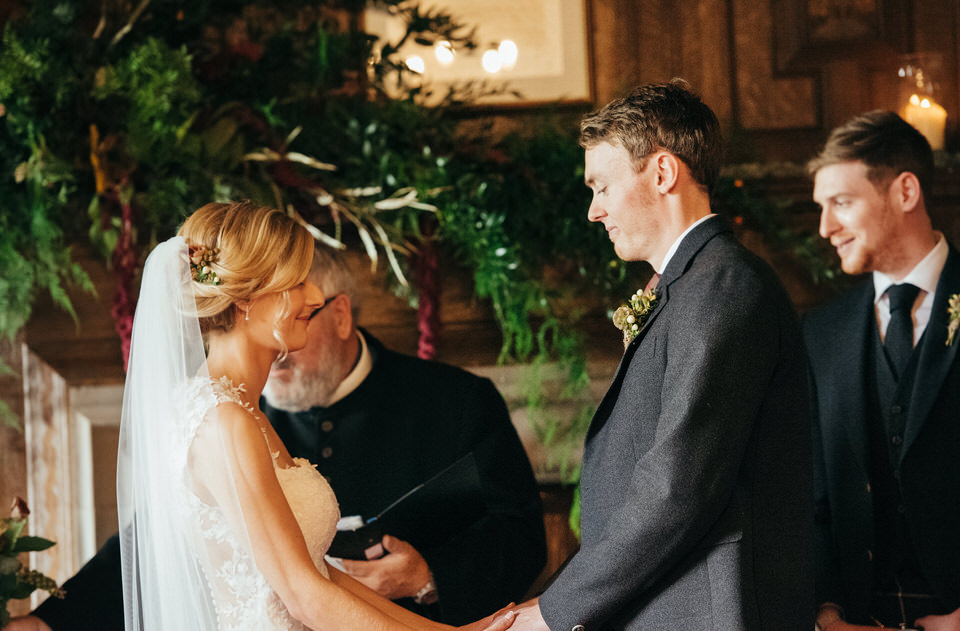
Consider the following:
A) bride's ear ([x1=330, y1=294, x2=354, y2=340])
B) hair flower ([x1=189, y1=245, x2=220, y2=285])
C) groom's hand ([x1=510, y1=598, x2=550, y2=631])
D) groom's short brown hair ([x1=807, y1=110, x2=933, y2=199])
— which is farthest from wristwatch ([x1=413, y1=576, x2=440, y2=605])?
groom's short brown hair ([x1=807, y1=110, x2=933, y2=199])

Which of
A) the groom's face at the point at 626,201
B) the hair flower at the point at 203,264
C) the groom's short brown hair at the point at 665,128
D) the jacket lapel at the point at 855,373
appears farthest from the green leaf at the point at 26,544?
the jacket lapel at the point at 855,373

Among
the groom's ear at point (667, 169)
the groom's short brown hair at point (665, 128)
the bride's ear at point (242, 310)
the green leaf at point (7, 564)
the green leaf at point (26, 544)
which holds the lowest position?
the green leaf at point (7, 564)

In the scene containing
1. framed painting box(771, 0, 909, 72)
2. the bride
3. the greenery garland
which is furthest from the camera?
framed painting box(771, 0, 909, 72)

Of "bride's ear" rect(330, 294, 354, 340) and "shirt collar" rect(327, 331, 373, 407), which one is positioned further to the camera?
"shirt collar" rect(327, 331, 373, 407)

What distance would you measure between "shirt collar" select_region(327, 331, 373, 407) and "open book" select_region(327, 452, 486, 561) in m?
0.53

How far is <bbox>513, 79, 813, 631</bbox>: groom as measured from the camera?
1848 mm

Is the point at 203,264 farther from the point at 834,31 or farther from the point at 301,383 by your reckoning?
the point at 834,31

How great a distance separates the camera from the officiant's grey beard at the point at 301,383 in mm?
3012

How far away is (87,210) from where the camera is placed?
133 inches

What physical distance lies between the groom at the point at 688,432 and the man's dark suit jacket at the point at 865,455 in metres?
0.82

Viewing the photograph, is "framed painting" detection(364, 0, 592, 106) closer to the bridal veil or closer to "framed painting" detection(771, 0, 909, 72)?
"framed painting" detection(771, 0, 909, 72)

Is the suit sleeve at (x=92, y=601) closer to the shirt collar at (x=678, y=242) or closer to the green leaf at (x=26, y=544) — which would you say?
the green leaf at (x=26, y=544)

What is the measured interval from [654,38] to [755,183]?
650 millimetres

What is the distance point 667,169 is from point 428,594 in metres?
1.42
